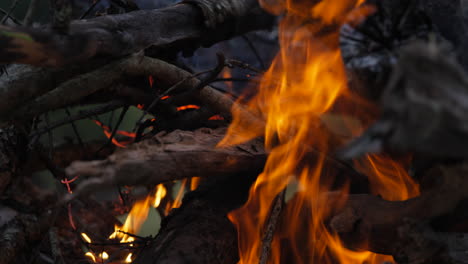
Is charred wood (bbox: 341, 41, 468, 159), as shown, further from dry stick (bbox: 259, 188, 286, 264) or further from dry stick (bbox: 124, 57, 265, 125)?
dry stick (bbox: 124, 57, 265, 125)

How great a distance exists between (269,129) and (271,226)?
53cm

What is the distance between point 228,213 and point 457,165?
131 cm

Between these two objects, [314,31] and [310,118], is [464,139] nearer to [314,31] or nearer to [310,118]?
[310,118]

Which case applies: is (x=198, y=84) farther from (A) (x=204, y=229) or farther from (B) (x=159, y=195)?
(B) (x=159, y=195)

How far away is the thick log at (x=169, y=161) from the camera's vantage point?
1199 millimetres

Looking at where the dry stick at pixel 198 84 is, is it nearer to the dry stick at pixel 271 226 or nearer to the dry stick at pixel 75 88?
the dry stick at pixel 75 88

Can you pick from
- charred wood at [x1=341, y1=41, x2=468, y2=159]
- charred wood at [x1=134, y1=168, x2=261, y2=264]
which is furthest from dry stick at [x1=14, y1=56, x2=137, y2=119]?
charred wood at [x1=341, y1=41, x2=468, y2=159]

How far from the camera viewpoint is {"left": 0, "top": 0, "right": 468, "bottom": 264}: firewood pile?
4.35 ft

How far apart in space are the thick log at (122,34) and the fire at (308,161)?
1.94ft

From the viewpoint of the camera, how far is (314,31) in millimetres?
2486

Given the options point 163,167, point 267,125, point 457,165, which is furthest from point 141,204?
point 457,165

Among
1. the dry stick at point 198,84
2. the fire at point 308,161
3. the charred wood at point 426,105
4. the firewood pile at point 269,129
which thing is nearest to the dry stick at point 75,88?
the firewood pile at point 269,129

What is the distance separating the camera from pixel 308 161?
2.10m

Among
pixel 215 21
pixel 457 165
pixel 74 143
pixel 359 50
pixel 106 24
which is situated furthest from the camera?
pixel 74 143
